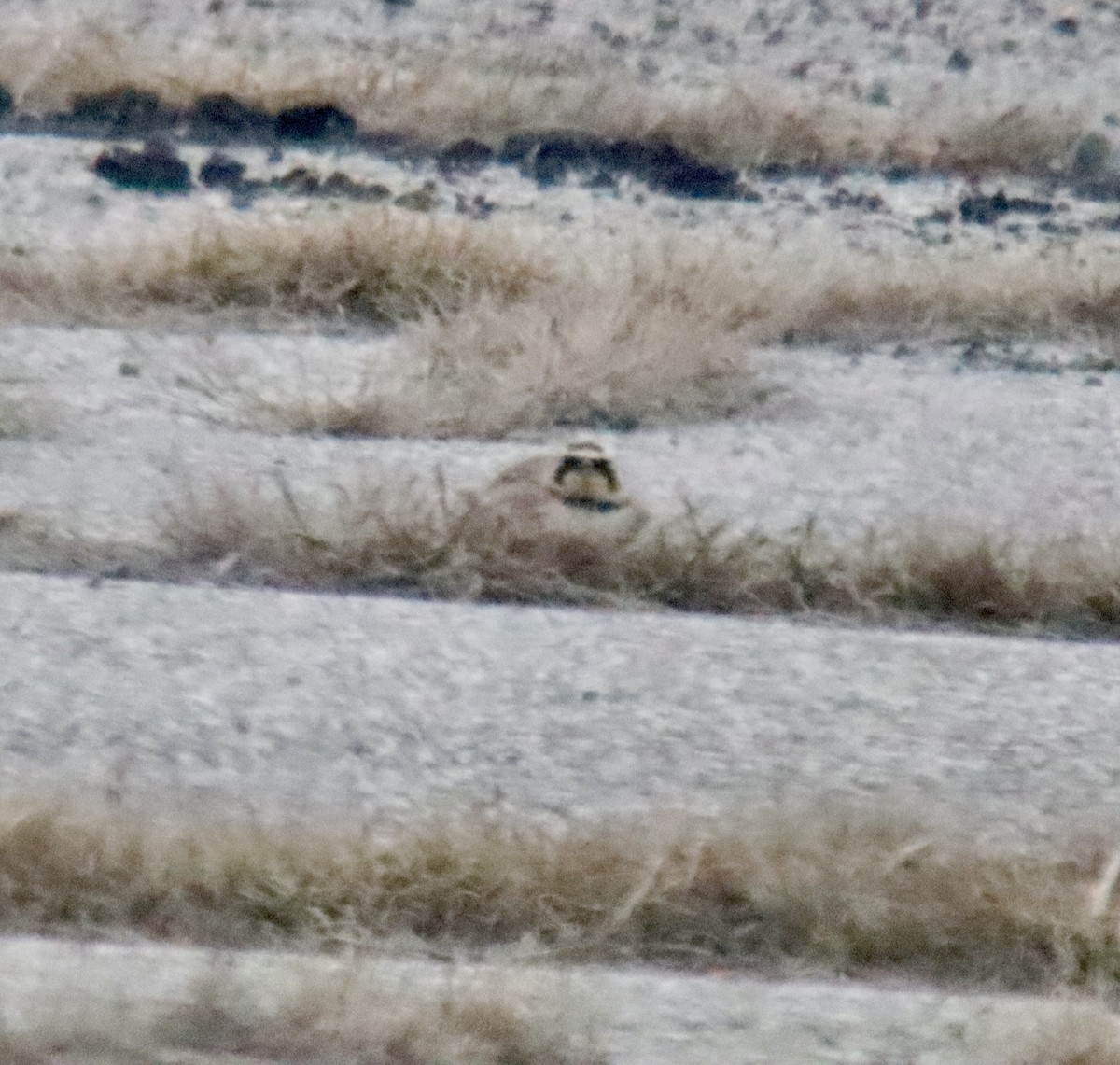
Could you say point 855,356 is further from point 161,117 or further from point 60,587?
point 161,117

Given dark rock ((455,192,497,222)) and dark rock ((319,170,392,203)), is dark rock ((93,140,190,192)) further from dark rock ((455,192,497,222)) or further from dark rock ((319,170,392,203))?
dark rock ((455,192,497,222))

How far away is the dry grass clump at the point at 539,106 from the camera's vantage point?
12039mm

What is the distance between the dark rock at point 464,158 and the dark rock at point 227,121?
80 cm

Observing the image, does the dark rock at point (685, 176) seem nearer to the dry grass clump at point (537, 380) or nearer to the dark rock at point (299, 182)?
the dark rock at point (299, 182)

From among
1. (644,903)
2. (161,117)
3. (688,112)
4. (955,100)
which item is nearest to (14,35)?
(161,117)

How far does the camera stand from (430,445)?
276 inches

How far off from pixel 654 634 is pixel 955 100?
883cm

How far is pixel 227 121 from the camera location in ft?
38.3

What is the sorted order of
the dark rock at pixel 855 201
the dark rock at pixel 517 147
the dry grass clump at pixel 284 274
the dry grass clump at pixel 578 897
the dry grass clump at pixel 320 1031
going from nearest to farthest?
the dry grass clump at pixel 320 1031 < the dry grass clump at pixel 578 897 < the dry grass clump at pixel 284 274 < the dark rock at pixel 855 201 < the dark rock at pixel 517 147


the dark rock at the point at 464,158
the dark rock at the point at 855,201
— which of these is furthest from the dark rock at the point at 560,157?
the dark rock at the point at 855,201

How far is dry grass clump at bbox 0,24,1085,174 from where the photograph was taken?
12.0m

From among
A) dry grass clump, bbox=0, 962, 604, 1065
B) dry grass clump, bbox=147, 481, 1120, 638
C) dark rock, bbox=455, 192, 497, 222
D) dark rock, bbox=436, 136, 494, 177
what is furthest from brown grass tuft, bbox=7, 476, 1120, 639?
dark rock, bbox=436, 136, 494, 177

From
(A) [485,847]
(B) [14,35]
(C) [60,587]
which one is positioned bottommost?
(B) [14,35]

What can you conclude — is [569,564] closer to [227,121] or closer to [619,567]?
[619,567]
